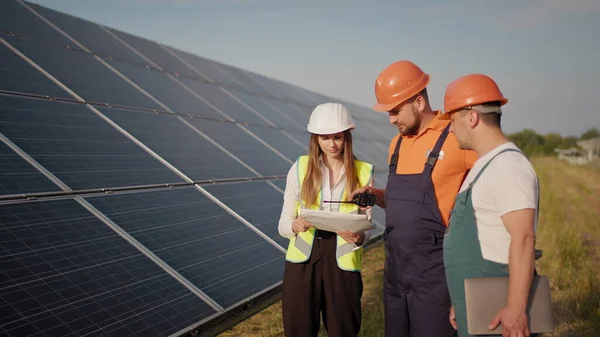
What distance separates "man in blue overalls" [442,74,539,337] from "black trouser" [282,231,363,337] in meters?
0.93

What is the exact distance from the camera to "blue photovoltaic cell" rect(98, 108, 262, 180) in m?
6.35

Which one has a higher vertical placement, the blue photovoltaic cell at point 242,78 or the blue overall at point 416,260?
the blue photovoltaic cell at point 242,78

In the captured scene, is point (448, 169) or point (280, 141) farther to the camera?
point (280, 141)

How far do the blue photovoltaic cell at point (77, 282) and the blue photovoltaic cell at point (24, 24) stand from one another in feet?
13.2

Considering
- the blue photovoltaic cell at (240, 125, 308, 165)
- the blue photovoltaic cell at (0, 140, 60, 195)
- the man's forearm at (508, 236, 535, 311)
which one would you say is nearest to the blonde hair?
the man's forearm at (508, 236, 535, 311)

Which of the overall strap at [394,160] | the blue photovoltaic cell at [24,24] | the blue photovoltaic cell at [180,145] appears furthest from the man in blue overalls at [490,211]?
the blue photovoltaic cell at [24,24]

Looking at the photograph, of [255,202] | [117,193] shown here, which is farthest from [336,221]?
[255,202]

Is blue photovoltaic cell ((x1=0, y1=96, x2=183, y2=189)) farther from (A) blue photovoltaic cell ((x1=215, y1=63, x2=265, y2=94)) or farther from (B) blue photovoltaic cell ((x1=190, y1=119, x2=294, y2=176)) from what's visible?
(A) blue photovoltaic cell ((x1=215, y1=63, x2=265, y2=94))

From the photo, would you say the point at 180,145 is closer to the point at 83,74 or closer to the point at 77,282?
the point at 83,74

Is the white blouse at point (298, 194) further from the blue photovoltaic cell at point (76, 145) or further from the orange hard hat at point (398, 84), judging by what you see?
the blue photovoltaic cell at point (76, 145)

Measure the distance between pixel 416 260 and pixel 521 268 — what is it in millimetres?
987

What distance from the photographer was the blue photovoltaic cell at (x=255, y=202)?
6.04m

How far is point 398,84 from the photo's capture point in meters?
3.69

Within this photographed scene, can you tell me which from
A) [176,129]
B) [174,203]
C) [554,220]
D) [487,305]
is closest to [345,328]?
[487,305]
